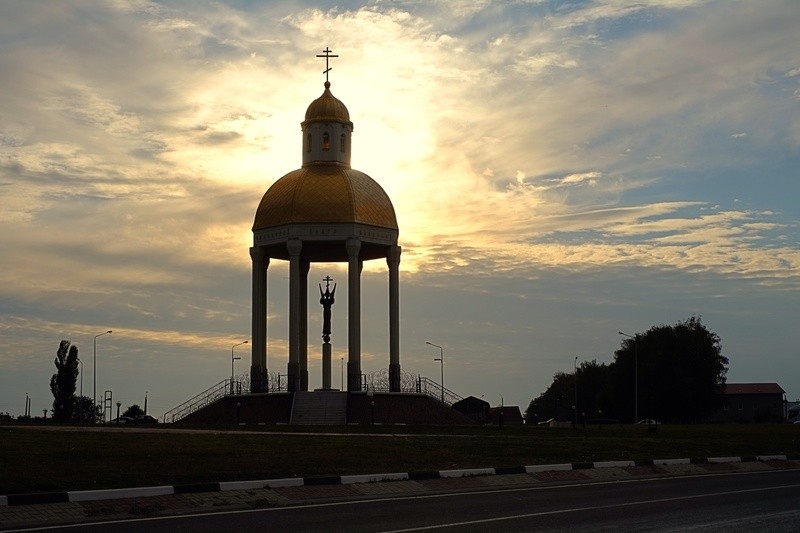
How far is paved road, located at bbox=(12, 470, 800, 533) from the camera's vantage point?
59.3ft

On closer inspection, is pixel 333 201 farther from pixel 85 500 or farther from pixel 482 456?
pixel 85 500

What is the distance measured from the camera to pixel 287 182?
7306 cm

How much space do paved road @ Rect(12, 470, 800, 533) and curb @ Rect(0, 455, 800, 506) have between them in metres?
2.14

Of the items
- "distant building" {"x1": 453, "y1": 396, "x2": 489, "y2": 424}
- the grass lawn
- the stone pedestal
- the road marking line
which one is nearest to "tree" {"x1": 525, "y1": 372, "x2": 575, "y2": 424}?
"distant building" {"x1": 453, "y1": 396, "x2": 489, "y2": 424}

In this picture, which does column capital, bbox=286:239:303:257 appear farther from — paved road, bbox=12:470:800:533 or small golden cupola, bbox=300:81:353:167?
paved road, bbox=12:470:800:533

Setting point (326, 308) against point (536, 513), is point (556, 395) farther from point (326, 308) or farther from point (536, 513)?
point (536, 513)

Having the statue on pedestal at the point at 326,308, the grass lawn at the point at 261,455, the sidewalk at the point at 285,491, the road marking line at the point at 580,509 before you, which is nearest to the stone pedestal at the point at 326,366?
the statue on pedestal at the point at 326,308

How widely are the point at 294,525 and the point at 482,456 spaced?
15.8 metres

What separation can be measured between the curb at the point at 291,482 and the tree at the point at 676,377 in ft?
258

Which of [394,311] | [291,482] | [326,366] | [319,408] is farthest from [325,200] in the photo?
[291,482]

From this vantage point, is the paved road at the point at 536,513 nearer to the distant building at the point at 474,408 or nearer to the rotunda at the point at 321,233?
the rotunda at the point at 321,233

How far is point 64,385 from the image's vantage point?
84.9 metres

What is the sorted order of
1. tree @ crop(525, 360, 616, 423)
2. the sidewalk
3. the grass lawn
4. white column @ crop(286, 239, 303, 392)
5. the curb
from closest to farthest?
the sidewalk
the curb
the grass lawn
white column @ crop(286, 239, 303, 392)
tree @ crop(525, 360, 616, 423)

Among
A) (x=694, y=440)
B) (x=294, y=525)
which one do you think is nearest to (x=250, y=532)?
(x=294, y=525)
